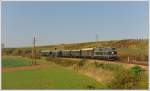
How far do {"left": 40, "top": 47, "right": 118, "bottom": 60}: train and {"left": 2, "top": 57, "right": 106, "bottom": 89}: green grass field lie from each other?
0.57 feet

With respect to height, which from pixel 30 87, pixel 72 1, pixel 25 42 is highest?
pixel 72 1

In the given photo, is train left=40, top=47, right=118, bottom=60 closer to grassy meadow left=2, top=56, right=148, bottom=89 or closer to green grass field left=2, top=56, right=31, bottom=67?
grassy meadow left=2, top=56, right=148, bottom=89

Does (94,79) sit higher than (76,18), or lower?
lower

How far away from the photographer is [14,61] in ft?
18.0

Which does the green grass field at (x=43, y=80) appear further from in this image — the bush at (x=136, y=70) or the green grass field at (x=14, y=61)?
the bush at (x=136, y=70)

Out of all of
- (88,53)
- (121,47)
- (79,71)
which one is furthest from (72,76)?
(121,47)

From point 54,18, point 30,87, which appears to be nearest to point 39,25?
point 54,18

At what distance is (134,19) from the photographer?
5426mm

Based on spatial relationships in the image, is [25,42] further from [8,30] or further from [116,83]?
[116,83]

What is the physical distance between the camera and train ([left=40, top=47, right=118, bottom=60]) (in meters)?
5.48

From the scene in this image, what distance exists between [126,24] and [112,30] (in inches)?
5.7

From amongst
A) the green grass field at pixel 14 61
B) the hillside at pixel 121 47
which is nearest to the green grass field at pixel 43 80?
the green grass field at pixel 14 61

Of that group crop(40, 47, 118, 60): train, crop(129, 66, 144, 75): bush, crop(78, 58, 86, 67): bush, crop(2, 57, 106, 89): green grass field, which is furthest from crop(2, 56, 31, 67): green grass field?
crop(129, 66, 144, 75): bush

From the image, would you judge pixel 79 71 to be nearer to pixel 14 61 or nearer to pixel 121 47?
pixel 121 47
